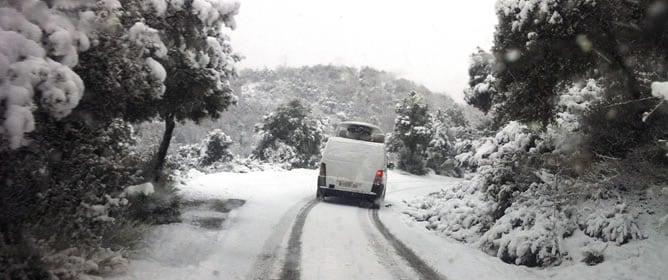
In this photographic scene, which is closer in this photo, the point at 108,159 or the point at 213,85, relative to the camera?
the point at 108,159

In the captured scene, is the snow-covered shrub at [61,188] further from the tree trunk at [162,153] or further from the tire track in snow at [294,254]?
the tree trunk at [162,153]

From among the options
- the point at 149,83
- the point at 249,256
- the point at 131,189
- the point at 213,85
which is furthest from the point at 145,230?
the point at 213,85

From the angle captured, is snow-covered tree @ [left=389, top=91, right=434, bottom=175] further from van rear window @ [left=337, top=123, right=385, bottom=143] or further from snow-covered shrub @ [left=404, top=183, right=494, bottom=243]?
snow-covered shrub @ [left=404, top=183, right=494, bottom=243]

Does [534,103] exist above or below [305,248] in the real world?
above

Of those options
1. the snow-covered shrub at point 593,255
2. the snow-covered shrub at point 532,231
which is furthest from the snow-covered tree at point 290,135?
the snow-covered shrub at point 593,255

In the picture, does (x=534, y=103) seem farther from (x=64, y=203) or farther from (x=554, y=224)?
(x=64, y=203)

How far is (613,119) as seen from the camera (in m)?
6.93

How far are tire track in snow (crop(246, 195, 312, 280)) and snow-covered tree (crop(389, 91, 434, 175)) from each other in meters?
36.6

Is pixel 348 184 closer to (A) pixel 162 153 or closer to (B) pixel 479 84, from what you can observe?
(A) pixel 162 153

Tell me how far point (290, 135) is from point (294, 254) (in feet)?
122

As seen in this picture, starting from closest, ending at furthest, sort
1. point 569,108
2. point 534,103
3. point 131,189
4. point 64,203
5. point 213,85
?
point 64,203 → point 131,189 → point 534,103 → point 569,108 → point 213,85

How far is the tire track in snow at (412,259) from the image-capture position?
6.19 meters

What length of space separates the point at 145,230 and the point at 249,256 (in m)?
1.62

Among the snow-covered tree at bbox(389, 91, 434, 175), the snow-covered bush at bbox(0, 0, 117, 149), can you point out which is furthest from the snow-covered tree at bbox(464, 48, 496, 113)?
the snow-covered tree at bbox(389, 91, 434, 175)
